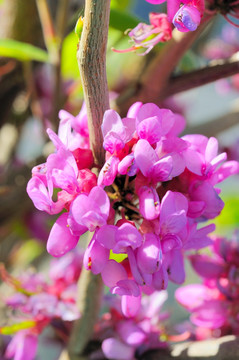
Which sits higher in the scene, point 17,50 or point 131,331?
point 17,50

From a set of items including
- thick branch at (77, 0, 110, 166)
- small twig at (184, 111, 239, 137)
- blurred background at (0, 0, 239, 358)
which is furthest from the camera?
small twig at (184, 111, 239, 137)

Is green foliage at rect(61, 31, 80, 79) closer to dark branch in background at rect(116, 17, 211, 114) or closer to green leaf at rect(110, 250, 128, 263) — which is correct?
dark branch in background at rect(116, 17, 211, 114)

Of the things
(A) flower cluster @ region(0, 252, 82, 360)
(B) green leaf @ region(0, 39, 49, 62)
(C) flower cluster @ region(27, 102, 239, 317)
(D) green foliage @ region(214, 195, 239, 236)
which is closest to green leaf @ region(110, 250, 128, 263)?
(C) flower cluster @ region(27, 102, 239, 317)

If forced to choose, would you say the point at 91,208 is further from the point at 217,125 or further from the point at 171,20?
the point at 217,125

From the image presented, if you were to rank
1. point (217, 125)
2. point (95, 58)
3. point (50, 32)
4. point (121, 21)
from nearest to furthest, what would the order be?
1. point (95, 58)
2. point (121, 21)
3. point (50, 32)
4. point (217, 125)

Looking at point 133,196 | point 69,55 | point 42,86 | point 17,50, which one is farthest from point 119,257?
point 42,86

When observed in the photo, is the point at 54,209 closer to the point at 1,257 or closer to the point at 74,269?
the point at 74,269

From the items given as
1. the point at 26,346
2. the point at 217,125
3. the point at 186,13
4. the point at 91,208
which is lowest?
the point at 26,346
